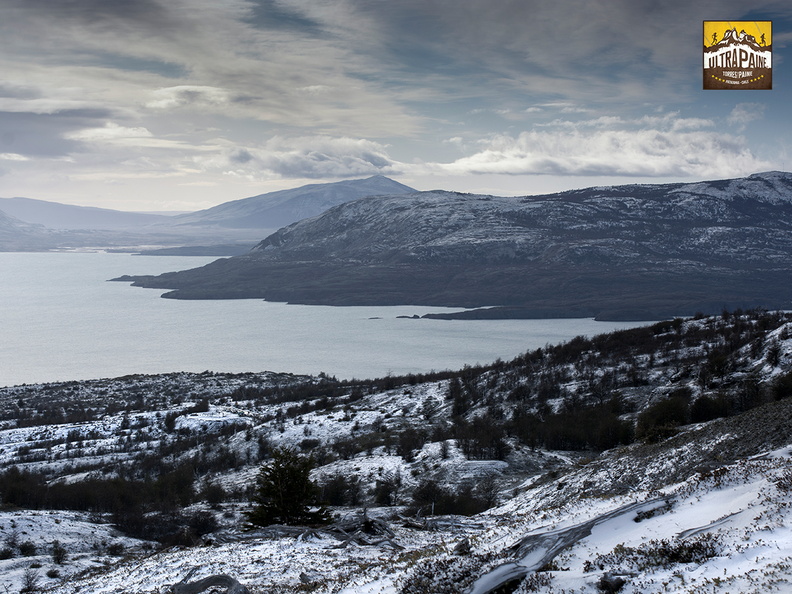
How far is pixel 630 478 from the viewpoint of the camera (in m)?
18.6

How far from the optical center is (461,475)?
1136 inches

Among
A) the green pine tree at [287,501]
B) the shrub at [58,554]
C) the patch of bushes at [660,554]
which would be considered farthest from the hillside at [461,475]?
the green pine tree at [287,501]

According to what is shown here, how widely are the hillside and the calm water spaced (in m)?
31.2

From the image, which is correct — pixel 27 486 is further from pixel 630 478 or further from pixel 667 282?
pixel 667 282

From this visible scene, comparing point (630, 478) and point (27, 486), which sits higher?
point (630, 478)

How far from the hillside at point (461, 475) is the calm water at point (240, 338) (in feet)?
102

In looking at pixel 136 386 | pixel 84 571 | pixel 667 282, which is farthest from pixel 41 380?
pixel 667 282

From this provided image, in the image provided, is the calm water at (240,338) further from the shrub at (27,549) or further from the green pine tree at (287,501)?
the green pine tree at (287,501)

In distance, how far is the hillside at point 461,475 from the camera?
10352 millimetres

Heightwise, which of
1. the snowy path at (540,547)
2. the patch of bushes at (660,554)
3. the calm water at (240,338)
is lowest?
the calm water at (240,338)

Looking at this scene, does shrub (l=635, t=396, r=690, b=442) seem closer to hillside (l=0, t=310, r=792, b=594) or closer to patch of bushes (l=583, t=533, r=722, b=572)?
hillside (l=0, t=310, r=792, b=594)

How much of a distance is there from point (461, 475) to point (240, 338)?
340 ft

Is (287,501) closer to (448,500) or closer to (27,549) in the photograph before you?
(448,500)

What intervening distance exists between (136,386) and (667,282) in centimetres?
15409
